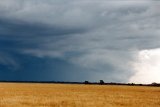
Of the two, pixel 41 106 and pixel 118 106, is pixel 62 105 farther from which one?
pixel 118 106

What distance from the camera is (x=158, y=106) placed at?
40.2m

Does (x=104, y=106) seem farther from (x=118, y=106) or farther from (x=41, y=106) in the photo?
(x=41, y=106)

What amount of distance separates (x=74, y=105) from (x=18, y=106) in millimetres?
6198

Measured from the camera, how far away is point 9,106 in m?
36.1

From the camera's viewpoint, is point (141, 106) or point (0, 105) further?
point (141, 106)

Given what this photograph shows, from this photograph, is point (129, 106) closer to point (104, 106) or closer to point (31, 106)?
point (104, 106)

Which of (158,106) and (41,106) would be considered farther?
(158,106)

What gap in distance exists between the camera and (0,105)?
120 ft

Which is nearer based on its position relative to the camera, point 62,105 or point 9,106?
point 9,106

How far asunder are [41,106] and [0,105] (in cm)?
421

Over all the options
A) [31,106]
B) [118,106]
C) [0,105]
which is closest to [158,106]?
[118,106]

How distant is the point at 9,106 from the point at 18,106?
100 cm

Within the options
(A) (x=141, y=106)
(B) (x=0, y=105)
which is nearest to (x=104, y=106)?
(A) (x=141, y=106)

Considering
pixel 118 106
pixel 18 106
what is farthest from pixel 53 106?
pixel 118 106
